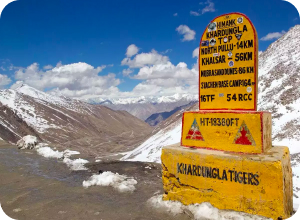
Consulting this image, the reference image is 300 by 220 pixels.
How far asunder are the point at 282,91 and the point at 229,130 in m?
28.9

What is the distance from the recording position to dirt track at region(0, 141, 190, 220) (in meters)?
5.19

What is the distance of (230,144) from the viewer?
16.6ft

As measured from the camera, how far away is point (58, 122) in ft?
454

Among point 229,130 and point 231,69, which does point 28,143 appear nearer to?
point 229,130

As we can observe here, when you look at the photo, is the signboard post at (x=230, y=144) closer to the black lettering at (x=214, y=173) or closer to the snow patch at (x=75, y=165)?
the black lettering at (x=214, y=173)

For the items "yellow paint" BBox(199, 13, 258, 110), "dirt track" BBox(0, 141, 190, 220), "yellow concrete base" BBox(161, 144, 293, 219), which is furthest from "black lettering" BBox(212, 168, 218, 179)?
"yellow paint" BBox(199, 13, 258, 110)

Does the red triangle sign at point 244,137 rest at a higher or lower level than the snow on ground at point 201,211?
higher

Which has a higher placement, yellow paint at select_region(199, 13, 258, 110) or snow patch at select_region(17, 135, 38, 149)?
yellow paint at select_region(199, 13, 258, 110)

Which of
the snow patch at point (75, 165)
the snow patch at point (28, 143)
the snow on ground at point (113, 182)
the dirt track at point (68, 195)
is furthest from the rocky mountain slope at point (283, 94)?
the snow patch at point (28, 143)

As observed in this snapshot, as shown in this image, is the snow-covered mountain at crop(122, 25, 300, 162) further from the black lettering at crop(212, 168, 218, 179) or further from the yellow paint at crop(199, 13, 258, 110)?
the black lettering at crop(212, 168, 218, 179)

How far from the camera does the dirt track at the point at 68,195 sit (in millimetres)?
5192

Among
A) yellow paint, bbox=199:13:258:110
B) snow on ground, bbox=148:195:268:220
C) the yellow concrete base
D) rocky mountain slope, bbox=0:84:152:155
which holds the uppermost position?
yellow paint, bbox=199:13:258:110

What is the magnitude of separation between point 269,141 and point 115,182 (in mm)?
4781

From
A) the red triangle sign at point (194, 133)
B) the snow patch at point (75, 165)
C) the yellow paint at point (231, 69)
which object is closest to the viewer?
the yellow paint at point (231, 69)
